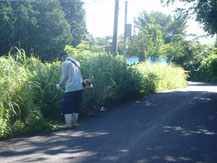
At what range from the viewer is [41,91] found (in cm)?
679

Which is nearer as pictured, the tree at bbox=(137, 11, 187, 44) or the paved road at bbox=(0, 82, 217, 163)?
the paved road at bbox=(0, 82, 217, 163)

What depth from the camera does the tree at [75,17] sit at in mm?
43062

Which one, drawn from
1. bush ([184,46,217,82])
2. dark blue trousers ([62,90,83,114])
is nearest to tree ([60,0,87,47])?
bush ([184,46,217,82])

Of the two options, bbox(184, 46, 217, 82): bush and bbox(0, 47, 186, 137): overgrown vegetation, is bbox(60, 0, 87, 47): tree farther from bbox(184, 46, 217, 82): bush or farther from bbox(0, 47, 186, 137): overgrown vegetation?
bbox(0, 47, 186, 137): overgrown vegetation

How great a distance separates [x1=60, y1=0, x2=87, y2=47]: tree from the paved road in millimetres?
36918

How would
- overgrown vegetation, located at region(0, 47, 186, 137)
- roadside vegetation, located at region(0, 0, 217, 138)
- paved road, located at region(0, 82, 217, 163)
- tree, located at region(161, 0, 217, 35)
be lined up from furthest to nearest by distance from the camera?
tree, located at region(161, 0, 217, 35) → roadside vegetation, located at region(0, 0, 217, 138) → overgrown vegetation, located at region(0, 47, 186, 137) → paved road, located at region(0, 82, 217, 163)

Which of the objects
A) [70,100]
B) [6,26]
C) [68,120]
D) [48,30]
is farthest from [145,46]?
[68,120]

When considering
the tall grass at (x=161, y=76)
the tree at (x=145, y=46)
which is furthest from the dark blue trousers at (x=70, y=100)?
the tree at (x=145, y=46)

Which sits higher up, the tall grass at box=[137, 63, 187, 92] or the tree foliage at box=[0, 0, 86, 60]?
the tree foliage at box=[0, 0, 86, 60]

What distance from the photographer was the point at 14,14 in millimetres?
30531

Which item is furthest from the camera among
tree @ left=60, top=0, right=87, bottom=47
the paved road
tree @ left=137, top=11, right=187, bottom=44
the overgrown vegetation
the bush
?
tree @ left=137, top=11, right=187, bottom=44

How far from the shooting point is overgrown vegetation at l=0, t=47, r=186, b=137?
589 centimetres

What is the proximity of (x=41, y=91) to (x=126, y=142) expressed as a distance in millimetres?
2826

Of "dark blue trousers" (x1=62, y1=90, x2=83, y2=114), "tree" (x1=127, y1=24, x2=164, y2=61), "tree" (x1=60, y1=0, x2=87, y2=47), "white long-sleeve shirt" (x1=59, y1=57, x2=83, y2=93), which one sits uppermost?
"tree" (x1=60, y1=0, x2=87, y2=47)
